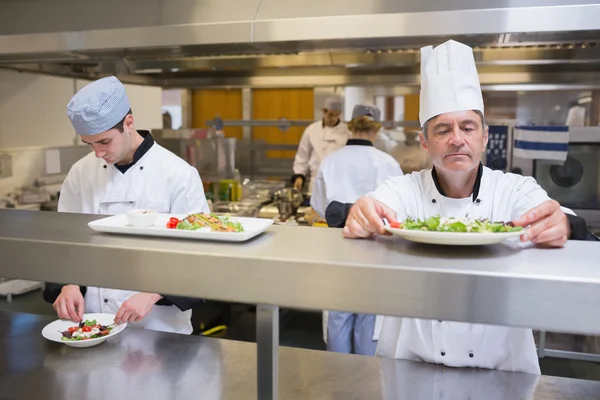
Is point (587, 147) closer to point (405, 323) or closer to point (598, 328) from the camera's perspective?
point (405, 323)

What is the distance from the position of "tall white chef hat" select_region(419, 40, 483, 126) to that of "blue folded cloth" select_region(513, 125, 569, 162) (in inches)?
96.1

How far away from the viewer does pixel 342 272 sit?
94 cm

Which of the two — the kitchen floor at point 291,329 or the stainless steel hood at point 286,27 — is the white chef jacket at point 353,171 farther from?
the stainless steel hood at point 286,27

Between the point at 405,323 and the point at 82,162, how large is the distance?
1383mm

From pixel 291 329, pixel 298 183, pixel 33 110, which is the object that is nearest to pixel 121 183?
pixel 291 329

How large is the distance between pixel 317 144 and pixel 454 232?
441cm

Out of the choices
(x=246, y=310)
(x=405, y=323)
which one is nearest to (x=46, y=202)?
(x=246, y=310)

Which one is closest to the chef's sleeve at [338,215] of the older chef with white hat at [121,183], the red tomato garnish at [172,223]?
the red tomato garnish at [172,223]

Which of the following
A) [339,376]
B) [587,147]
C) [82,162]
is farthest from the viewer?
[587,147]

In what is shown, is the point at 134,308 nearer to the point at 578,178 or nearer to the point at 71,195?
the point at 71,195

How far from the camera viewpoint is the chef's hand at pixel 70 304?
1.76m

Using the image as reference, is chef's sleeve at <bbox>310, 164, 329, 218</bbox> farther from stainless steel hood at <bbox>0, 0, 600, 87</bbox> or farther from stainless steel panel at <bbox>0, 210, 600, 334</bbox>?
stainless steel panel at <bbox>0, 210, 600, 334</bbox>

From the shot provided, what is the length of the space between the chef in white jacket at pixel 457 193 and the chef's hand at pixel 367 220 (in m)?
0.18

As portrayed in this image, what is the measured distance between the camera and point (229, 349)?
162 cm
